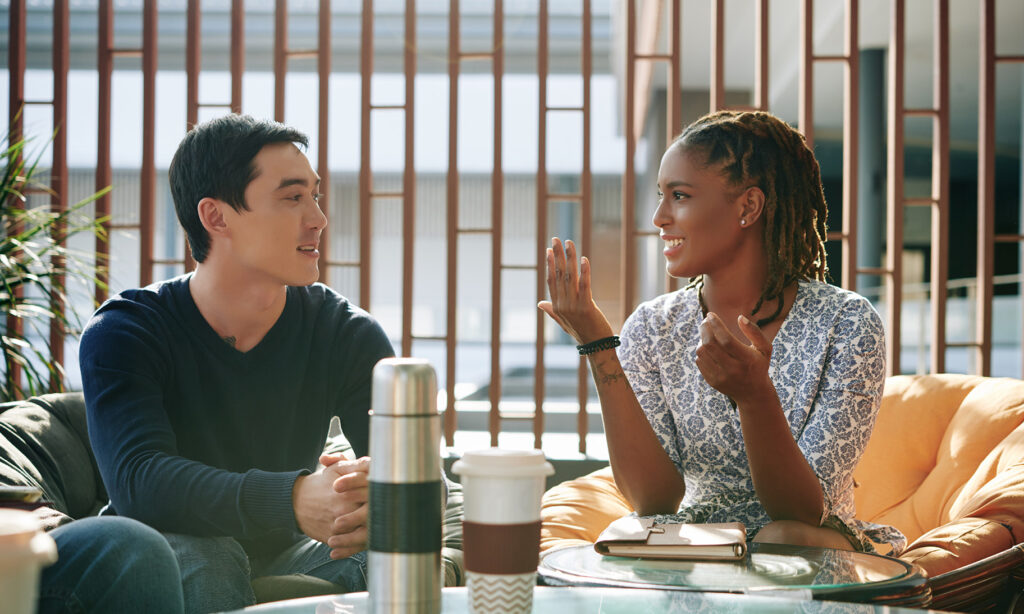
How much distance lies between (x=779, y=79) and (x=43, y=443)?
19.7ft

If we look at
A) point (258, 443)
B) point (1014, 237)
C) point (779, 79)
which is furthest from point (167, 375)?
point (779, 79)

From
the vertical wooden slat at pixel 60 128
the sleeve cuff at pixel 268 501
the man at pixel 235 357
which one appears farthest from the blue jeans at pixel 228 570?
the vertical wooden slat at pixel 60 128

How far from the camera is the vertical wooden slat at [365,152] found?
2973 mm

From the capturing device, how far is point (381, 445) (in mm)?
754

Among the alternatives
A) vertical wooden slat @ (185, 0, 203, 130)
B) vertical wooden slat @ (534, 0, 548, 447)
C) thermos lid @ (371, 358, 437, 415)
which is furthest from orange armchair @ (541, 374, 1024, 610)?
vertical wooden slat @ (185, 0, 203, 130)

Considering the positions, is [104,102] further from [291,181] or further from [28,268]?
[291,181]

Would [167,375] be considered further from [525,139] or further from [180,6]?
[525,139]

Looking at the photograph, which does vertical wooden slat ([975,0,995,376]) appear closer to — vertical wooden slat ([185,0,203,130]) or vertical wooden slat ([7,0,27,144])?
vertical wooden slat ([185,0,203,130])

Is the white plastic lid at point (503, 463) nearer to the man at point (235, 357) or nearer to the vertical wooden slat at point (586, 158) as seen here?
the man at point (235, 357)

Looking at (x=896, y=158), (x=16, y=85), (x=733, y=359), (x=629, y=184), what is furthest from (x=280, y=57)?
(x=733, y=359)

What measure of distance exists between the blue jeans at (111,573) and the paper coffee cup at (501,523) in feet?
1.68

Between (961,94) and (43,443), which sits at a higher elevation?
(961,94)

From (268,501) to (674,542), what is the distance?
57cm

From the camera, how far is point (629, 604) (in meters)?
1.02
